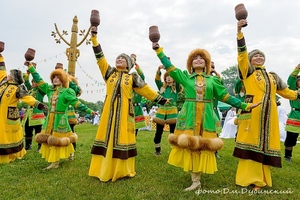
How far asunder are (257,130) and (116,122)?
2.41 m

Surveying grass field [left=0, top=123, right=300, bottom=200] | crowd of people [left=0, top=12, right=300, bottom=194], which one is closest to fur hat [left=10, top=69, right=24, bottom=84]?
crowd of people [left=0, top=12, right=300, bottom=194]

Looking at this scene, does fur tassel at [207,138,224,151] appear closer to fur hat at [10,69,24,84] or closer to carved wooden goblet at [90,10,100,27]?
carved wooden goblet at [90,10,100,27]

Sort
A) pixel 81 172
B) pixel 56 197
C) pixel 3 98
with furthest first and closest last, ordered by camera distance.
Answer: pixel 3 98, pixel 81 172, pixel 56 197

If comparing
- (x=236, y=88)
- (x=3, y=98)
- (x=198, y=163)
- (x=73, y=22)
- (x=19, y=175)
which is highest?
(x=73, y=22)

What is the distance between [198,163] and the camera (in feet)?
14.6

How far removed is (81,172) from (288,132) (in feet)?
17.5

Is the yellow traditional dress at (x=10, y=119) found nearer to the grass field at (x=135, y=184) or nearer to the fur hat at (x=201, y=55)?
the grass field at (x=135, y=184)

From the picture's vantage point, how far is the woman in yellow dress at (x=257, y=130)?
4.40m

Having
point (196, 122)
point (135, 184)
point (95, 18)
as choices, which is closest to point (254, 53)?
point (196, 122)

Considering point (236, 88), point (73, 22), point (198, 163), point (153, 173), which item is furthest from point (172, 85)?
point (73, 22)

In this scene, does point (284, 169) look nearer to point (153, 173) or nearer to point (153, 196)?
point (153, 173)

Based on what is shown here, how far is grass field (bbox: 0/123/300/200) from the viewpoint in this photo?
427 cm

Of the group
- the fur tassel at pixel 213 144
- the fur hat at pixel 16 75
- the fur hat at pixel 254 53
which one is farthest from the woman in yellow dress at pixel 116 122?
the fur hat at pixel 16 75

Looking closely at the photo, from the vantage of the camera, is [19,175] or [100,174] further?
[19,175]
